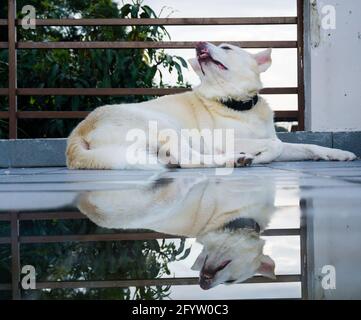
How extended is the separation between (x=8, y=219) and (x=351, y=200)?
779 mm

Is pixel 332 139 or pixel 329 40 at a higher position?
pixel 329 40

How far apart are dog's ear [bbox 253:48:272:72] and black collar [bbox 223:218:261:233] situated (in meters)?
2.90

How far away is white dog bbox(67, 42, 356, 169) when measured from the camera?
10.4ft

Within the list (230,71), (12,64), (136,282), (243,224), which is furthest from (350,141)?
(136,282)

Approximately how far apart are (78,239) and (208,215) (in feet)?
1.06

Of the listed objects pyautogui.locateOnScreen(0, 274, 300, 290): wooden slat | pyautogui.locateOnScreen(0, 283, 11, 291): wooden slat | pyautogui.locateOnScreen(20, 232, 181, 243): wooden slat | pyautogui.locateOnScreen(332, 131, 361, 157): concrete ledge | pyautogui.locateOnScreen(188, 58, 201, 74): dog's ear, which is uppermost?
pyautogui.locateOnScreen(188, 58, 201, 74): dog's ear

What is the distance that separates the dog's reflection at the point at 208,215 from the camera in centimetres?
87

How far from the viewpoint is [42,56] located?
577 centimetres

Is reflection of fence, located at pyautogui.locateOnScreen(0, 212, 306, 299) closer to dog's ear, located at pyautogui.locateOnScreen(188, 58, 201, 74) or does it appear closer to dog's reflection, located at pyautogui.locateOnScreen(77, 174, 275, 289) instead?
dog's reflection, located at pyautogui.locateOnScreen(77, 174, 275, 289)

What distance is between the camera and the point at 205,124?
387 centimetres

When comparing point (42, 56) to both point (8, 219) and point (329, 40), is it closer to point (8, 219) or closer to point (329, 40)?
point (329, 40)

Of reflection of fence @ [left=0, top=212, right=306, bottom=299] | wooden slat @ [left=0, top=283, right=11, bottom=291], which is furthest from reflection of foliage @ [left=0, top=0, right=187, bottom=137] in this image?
wooden slat @ [left=0, top=283, right=11, bottom=291]

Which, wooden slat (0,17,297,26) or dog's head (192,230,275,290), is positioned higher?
wooden slat (0,17,297,26)

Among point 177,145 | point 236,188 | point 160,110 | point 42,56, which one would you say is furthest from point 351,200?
point 42,56
